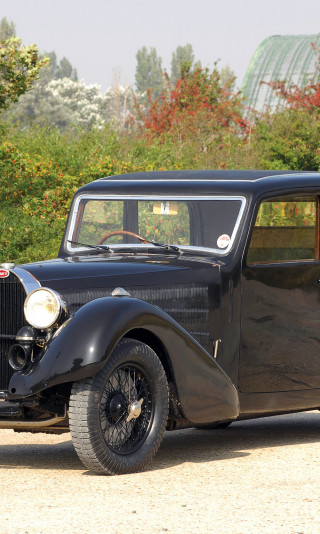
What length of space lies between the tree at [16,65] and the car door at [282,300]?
9.33 metres

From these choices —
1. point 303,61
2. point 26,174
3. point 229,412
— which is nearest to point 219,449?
point 229,412

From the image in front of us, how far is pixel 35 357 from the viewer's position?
6.18 m

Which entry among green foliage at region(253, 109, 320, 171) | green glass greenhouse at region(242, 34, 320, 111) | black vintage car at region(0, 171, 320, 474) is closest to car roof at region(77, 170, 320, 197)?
black vintage car at region(0, 171, 320, 474)

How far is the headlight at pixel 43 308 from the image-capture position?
6.15 meters

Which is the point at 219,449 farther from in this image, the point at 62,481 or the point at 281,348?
the point at 62,481

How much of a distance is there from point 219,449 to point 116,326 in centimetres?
183

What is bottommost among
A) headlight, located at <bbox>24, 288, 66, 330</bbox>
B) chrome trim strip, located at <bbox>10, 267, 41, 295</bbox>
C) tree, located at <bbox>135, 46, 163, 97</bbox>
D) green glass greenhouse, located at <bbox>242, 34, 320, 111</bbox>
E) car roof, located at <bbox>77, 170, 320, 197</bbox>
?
headlight, located at <bbox>24, 288, 66, 330</bbox>

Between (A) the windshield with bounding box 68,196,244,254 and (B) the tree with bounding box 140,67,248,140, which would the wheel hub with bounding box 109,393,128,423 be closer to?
(A) the windshield with bounding box 68,196,244,254

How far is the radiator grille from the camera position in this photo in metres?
6.36

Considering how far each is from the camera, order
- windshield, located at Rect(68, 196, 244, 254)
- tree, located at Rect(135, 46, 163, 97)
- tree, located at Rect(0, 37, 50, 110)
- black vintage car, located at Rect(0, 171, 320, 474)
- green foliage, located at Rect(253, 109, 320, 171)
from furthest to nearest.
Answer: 1. tree, located at Rect(135, 46, 163, 97)
2. green foliage, located at Rect(253, 109, 320, 171)
3. tree, located at Rect(0, 37, 50, 110)
4. windshield, located at Rect(68, 196, 244, 254)
5. black vintage car, located at Rect(0, 171, 320, 474)

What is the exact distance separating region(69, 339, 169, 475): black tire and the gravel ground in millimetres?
130

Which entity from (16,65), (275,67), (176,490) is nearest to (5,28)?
(275,67)

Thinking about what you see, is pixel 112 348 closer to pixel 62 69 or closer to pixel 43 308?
pixel 43 308

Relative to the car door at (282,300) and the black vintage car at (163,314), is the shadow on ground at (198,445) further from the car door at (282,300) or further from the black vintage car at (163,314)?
the car door at (282,300)
